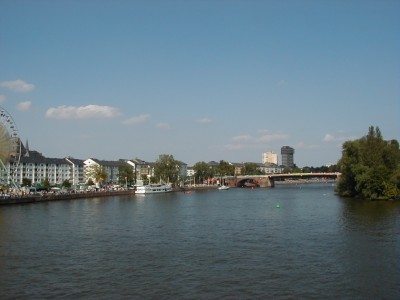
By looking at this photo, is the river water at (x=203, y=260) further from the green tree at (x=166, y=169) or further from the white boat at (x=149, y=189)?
the green tree at (x=166, y=169)

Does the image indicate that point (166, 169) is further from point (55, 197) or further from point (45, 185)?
point (55, 197)

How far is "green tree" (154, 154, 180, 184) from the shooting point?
544 feet

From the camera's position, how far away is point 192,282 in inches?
909

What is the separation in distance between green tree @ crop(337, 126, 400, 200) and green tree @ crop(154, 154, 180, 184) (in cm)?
8425

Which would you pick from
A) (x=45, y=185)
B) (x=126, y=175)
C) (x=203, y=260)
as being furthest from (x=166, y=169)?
(x=203, y=260)

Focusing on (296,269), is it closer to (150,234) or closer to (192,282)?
(192,282)

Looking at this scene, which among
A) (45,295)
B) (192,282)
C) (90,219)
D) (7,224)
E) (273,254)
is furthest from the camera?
(90,219)

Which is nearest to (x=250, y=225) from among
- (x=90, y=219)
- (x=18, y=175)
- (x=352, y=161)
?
(x=90, y=219)

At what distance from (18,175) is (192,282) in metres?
148

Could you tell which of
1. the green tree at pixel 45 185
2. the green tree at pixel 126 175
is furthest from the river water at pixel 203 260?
the green tree at pixel 126 175

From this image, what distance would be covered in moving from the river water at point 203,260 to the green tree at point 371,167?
31226mm

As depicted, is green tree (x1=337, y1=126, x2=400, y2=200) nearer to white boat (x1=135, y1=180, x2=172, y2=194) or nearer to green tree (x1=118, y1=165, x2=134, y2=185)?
white boat (x1=135, y1=180, x2=172, y2=194)

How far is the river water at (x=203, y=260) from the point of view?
853 inches

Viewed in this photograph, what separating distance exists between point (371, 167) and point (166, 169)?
95.2 meters
